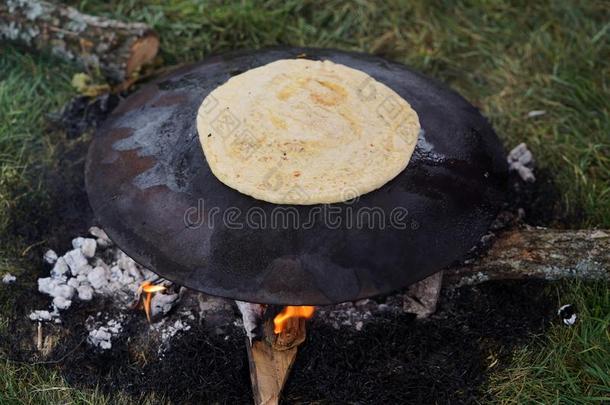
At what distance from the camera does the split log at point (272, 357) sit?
125 inches

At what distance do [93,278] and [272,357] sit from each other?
131cm

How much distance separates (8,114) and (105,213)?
6.83 feet

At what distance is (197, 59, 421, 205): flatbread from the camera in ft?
9.64

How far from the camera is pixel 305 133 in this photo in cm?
313

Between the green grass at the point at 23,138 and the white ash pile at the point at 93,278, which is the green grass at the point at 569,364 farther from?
the green grass at the point at 23,138

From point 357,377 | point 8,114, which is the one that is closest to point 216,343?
point 357,377

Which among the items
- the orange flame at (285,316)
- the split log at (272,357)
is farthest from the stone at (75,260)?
the orange flame at (285,316)

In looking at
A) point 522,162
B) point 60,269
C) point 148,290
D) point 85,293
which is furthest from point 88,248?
point 522,162

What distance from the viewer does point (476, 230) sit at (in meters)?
3.04

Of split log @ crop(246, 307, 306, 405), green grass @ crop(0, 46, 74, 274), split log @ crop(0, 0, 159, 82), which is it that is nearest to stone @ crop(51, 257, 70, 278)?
green grass @ crop(0, 46, 74, 274)

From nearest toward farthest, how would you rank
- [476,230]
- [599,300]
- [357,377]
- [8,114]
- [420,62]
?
[476,230], [357,377], [599,300], [8,114], [420,62]

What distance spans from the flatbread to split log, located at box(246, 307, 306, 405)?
0.88m

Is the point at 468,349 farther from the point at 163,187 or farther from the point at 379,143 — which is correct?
the point at 163,187

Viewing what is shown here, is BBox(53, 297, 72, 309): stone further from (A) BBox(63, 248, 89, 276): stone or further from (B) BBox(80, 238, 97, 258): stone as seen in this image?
(B) BBox(80, 238, 97, 258): stone
